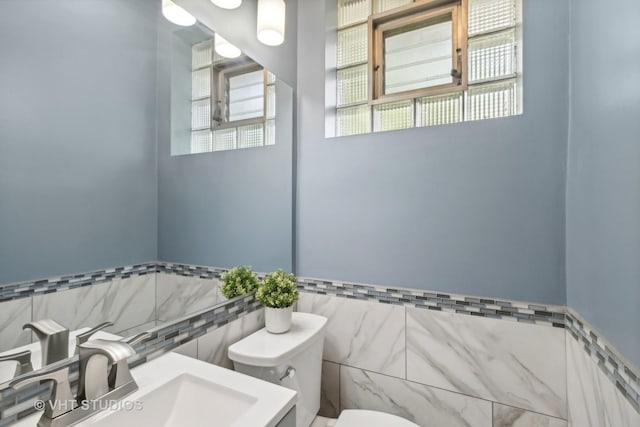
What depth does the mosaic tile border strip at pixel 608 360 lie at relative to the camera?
0.64 metres

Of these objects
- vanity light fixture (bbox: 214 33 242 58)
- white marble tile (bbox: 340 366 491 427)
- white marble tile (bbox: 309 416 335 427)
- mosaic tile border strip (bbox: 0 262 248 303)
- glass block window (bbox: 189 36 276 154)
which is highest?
vanity light fixture (bbox: 214 33 242 58)

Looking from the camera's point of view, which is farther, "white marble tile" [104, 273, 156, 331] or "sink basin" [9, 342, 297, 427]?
"white marble tile" [104, 273, 156, 331]

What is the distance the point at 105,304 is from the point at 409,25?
1.78 meters

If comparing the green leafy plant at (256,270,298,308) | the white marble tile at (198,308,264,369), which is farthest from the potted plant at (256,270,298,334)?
the white marble tile at (198,308,264,369)

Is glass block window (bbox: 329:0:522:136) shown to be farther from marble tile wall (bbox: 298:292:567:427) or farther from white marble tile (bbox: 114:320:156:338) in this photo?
white marble tile (bbox: 114:320:156:338)

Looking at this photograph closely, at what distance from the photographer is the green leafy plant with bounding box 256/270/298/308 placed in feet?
3.90

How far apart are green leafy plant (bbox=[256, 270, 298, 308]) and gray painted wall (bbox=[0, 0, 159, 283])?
45cm

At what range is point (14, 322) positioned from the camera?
0.65m

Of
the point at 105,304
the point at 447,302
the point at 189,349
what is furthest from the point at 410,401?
the point at 105,304

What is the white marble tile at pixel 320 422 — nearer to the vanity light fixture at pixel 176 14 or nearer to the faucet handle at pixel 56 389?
the faucet handle at pixel 56 389

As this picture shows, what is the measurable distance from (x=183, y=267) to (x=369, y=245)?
0.80 m

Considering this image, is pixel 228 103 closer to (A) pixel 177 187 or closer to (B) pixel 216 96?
(B) pixel 216 96

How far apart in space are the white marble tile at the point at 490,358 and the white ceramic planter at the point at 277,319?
54 centimetres

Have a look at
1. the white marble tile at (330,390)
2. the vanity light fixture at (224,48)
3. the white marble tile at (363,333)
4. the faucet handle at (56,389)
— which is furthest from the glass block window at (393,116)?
the faucet handle at (56,389)
